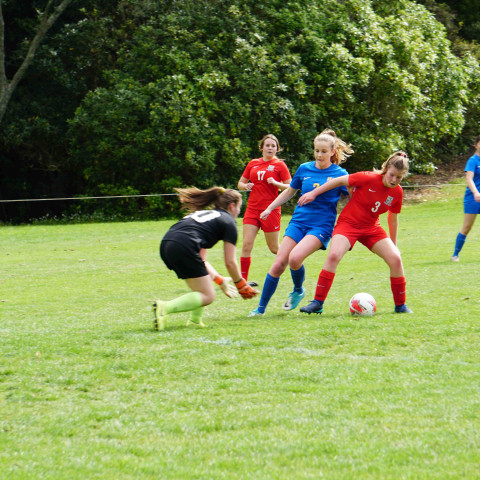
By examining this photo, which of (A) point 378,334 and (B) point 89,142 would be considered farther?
(B) point 89,142

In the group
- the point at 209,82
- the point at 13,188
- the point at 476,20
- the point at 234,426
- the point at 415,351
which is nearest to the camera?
the point at 234,426

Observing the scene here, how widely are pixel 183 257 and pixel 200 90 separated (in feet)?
58.6

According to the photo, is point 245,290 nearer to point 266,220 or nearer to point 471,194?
point 266,220

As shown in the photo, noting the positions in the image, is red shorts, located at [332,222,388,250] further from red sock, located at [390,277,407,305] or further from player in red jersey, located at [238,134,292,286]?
player in red jersey, located at [238,134,292,286]

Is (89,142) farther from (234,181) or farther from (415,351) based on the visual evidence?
(415,351)

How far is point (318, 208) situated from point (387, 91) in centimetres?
1979

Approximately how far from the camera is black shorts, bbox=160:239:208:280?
6629 mm

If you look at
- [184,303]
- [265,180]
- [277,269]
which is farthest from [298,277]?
[265,180]

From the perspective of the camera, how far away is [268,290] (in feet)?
25.6

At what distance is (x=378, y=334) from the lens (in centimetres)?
641

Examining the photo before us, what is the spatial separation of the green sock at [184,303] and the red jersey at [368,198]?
1.88 meters

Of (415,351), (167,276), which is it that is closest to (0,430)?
(415,351)

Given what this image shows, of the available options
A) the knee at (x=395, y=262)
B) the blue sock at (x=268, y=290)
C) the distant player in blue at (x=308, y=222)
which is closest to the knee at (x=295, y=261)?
the distant player in blue at (x=308, y=222)

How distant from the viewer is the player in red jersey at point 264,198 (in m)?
10.5
